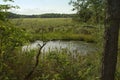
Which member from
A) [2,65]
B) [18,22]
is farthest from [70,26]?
[2,65]

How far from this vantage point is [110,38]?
4.39 meters

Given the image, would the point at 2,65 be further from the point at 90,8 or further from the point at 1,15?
the point at 90,8

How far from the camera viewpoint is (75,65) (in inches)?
285

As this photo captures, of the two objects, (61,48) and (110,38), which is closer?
(110,38)

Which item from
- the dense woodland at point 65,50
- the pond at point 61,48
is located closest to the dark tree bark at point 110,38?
the dense woodland at point 65,50

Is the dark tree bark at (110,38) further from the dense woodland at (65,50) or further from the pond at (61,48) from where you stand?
the pond at (61,48)

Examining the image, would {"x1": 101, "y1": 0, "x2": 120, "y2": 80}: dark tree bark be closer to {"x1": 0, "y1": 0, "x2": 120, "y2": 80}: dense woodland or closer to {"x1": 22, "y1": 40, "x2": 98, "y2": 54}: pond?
{"x1": 0, "y1": 0, "x2": 120, "y2": 80}: dense woodland

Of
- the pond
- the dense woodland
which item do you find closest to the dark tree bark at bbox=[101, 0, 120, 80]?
the dense woodland

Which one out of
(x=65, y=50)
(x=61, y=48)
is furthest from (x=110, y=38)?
(x=61, y=48)

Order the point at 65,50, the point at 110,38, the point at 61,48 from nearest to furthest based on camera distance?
the point at 110,38 < the point at 65,50 < the point at 61,48

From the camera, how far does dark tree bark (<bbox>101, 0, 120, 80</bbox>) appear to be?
4.27 m

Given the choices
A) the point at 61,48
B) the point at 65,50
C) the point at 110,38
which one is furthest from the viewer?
the point at 61,48

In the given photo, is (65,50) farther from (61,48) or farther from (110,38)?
(110,38)

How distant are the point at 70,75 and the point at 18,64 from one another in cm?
141
